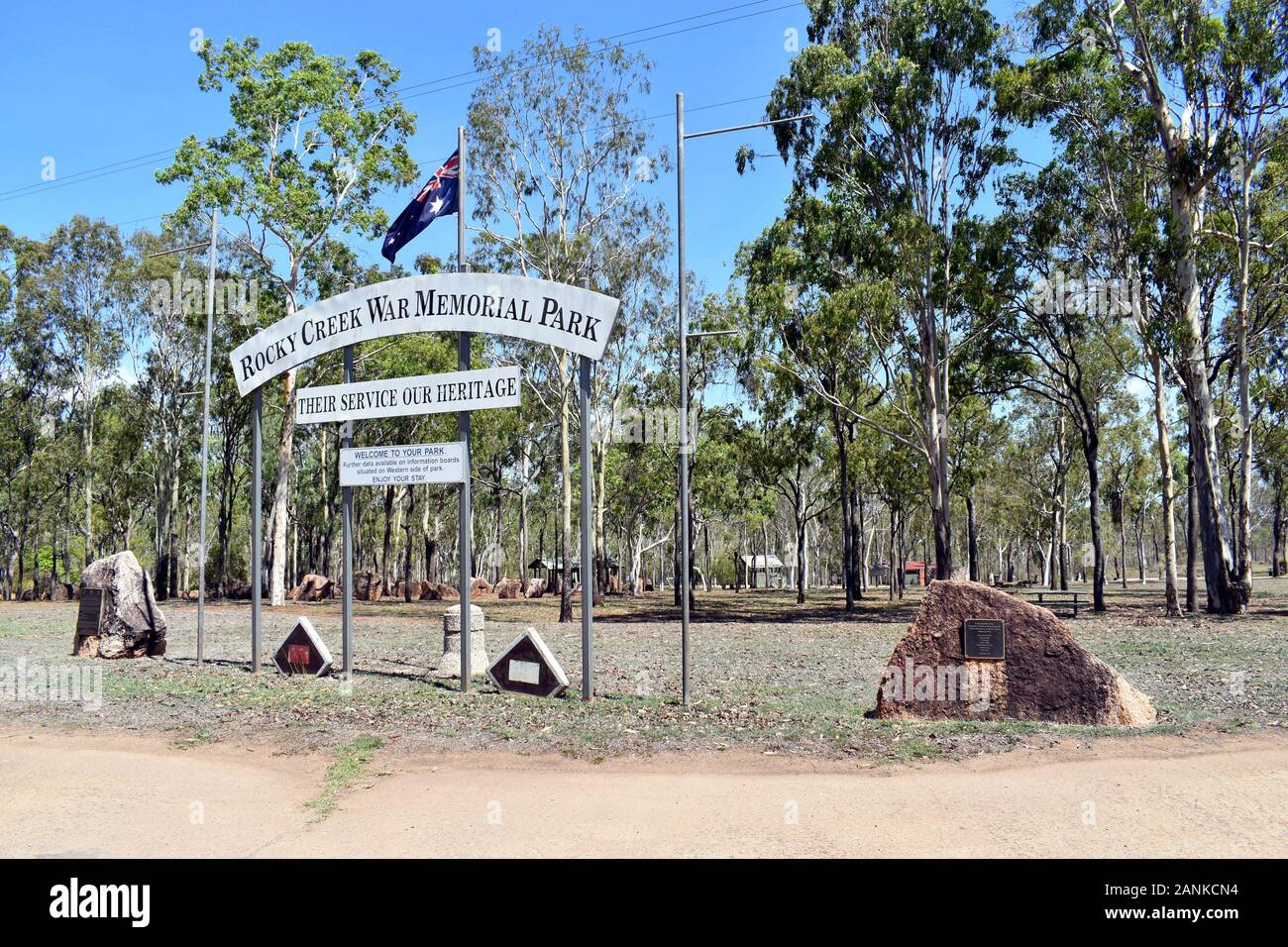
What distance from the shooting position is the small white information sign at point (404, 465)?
11.3 m

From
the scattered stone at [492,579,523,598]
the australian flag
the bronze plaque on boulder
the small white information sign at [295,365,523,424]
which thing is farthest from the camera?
the scattered stone at [492,579,523,598]

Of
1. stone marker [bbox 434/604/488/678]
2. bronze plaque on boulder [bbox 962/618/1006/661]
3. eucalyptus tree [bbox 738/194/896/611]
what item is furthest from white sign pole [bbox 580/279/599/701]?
eucalyptus tree [bbox 738/194/896/611]

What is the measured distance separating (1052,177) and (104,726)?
2708cm

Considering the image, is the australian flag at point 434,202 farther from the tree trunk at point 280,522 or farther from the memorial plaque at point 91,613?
the tree trunk at point 280,522

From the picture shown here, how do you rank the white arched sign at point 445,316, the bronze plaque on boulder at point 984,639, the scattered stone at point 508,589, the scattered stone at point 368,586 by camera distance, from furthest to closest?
the scattered stone at point 508,589, the scattered stone at point 368,586, the white arched sign at point 445,316, the bronze plaque on boulder at point 984,639

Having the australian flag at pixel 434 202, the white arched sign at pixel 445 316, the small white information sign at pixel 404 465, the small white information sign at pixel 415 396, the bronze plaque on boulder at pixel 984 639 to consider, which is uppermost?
the australian flag at pixel 434 202

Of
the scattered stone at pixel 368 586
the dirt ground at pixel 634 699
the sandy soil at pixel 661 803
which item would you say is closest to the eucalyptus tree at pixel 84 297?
the scattered stone at pixel 368 586

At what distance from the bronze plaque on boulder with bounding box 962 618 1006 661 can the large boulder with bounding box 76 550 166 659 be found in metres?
12.2

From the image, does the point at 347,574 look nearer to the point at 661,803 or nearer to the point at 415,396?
the point at 415,396

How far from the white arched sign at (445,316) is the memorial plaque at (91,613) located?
4.34 metres

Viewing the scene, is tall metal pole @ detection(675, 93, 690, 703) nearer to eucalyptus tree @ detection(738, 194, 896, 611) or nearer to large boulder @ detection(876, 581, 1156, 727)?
large boulder @ detection(876, 581, 1156, 727)

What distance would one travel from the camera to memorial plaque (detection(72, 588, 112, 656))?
14.5 metres
